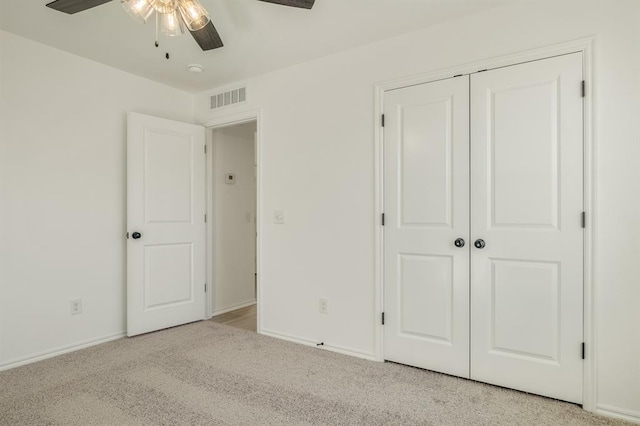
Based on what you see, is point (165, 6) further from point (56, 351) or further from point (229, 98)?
point (56, 351)

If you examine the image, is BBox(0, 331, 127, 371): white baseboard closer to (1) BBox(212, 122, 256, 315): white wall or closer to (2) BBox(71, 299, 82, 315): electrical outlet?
(2) BBox(71, 299, 82, 315): electrical outlet

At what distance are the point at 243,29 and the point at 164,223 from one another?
1961 mm

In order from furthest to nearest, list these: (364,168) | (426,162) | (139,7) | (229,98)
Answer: (229,98)
(364,168)
(426,162)
(139,7)

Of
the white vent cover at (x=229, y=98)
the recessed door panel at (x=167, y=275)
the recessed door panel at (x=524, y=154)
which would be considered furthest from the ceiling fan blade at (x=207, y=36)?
the recessed door panel at (x=167, y=275)

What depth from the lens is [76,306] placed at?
2990 millimetres

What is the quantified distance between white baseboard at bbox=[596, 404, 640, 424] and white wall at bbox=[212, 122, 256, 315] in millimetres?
3467

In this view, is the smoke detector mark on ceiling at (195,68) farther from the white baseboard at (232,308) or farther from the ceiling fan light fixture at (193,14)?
the white baseboard at (232,308)

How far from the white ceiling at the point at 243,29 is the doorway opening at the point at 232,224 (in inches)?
38.3

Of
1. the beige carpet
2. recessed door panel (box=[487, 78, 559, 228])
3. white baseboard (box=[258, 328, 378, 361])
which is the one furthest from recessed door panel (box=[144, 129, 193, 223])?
recessed door panel (box=[487, 78, 559, 228])

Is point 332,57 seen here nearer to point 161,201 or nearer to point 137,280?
point 161,201

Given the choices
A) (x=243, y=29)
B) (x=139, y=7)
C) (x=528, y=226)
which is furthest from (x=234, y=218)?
(x=528, y=226)

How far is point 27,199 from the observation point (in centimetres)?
271

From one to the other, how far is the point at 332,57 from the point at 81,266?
2.76 metres

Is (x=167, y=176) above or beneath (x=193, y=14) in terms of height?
beneath
